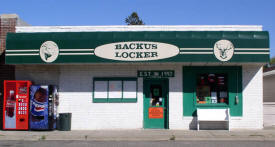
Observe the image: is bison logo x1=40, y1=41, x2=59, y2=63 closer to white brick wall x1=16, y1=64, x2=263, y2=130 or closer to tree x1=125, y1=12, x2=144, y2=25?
white brick wall x1=16, y1=64, x2=263, y2=130

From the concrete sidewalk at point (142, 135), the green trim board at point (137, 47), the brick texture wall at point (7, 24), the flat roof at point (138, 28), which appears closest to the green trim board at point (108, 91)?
the green trim board at point (137, 47)

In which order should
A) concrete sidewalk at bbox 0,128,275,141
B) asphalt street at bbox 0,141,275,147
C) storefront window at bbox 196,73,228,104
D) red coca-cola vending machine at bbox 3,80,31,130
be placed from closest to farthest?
asphalt street at bbox 0,141,275,147
concrete sidewalk at bbox 0,128,275,141
red coca-cola vending machine at bbox 3,80,31,130
storefront window at bbox 196,73,228,104

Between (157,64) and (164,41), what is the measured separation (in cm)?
125

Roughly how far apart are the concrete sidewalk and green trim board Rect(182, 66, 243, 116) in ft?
3.53

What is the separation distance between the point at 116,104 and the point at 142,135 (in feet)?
7.64

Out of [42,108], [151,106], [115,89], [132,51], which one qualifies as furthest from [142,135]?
[42,108]

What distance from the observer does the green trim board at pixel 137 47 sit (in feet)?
Answer: 39.8

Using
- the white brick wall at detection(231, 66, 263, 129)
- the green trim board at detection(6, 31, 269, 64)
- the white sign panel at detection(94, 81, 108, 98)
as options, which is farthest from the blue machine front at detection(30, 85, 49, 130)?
the white brick wall at detection(231, 66, 263, 129)

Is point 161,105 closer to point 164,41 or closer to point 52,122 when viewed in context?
point 164,41

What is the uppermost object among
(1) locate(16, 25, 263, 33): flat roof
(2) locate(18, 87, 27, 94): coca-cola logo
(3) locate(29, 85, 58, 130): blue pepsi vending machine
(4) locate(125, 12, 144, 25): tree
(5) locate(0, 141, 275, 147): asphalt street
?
(4) locate(125, 12, 144, 25): tree

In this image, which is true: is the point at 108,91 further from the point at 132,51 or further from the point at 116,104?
the point at 132,51

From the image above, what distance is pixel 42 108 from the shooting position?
12609 mm

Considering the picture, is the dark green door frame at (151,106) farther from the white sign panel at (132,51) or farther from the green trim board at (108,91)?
the white sign panel at (132,51)

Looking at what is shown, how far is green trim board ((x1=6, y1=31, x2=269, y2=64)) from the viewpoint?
12125 mm
